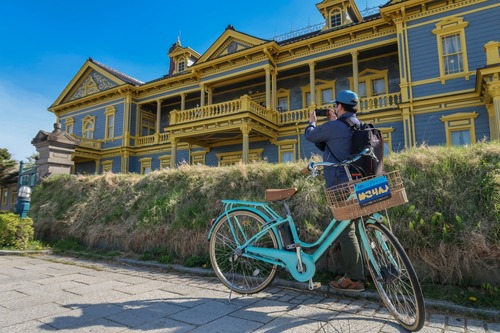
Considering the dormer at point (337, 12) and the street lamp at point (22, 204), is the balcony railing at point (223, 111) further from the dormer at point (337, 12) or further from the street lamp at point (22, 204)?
the street lamp at point (22, 204)

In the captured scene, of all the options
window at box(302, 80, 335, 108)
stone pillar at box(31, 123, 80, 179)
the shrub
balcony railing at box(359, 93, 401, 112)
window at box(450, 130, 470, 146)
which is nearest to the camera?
the shrub

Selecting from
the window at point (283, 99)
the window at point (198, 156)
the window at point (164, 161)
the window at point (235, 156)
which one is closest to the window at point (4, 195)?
the window at point (164, 161)

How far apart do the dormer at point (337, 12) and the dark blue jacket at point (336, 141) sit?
15.4 meters

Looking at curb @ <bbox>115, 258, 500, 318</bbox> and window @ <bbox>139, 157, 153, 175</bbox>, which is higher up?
window @ <bbox>139, 157, 153, 175</bbox>

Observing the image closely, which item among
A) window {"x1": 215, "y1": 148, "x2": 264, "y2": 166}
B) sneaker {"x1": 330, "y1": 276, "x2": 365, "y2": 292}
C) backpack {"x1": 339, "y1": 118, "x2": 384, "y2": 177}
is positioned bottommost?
sneaker {"x1": 330, "y1": 276, "x2": 365, "y2": 292}

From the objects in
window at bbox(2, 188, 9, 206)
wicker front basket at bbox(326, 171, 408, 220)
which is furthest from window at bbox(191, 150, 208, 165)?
window at bbox(2, 188, 9, 206)

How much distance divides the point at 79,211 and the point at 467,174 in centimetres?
779

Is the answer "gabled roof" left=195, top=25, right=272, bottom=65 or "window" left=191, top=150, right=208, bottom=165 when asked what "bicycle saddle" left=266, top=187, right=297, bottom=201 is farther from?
"window" left=191, top=150, right=208, bottom=165

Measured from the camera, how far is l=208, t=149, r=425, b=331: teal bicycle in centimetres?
253

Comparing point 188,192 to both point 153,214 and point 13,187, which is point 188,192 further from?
point 13,187

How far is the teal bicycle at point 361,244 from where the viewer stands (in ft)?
8.30

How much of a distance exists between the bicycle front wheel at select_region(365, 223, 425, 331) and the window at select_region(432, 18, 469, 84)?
1270 centimetres

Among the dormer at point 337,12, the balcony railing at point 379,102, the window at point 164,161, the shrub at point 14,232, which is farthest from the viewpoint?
the window at point 164,161

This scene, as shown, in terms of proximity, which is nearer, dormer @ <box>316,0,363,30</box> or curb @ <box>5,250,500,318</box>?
curb @ <box>5,250,500,318</box>
